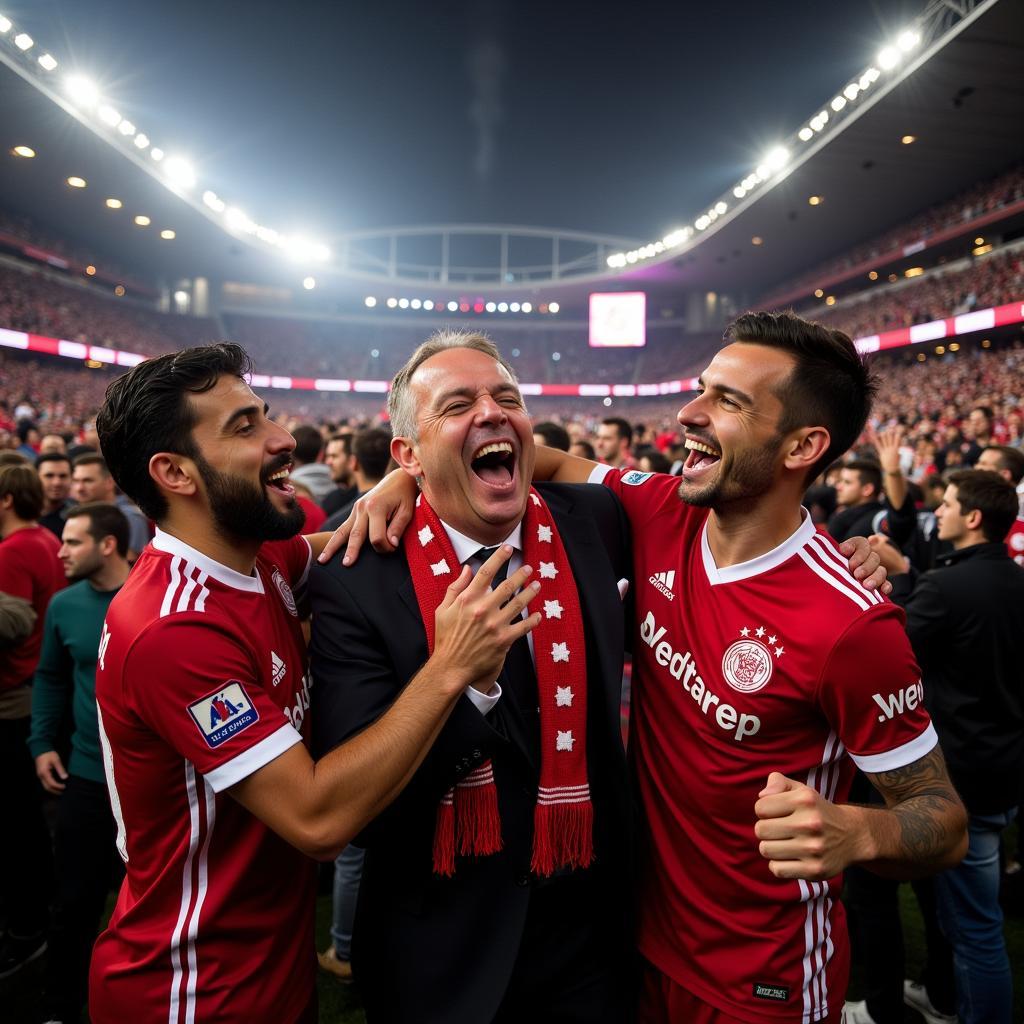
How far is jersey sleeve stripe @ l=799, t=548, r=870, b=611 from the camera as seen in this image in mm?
1643

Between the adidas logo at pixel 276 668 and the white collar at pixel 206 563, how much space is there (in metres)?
0.20

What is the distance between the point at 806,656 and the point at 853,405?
0.77 meters

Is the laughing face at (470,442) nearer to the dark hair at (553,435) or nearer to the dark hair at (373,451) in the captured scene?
the dark hair at (373,451)

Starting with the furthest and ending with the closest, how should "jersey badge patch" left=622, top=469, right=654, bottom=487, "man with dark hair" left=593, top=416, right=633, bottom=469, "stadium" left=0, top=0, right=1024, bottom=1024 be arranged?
"stadium" left=0, top=0, right=1024, bottom=1024, "man with dark hair" left=593, top=416, right=633, bottom=469, "jersey badge patch" left=622, top=469, right=654, bottom=487

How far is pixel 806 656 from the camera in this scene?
64.3 inches

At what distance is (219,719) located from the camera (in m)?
1.50

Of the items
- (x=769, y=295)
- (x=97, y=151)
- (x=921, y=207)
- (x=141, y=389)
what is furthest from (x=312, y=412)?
(x=141, y=389)

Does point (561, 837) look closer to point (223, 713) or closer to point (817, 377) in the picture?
point (223, 713)

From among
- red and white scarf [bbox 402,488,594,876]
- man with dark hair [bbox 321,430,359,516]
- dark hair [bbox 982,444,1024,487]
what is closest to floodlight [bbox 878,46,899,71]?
dark hair [bbox 982,444,1024,487]

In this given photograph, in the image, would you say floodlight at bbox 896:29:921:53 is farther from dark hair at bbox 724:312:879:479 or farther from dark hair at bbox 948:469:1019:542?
dark hair at bbox 724:312:879:479

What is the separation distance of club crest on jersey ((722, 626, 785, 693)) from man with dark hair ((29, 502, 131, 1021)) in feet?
8.38

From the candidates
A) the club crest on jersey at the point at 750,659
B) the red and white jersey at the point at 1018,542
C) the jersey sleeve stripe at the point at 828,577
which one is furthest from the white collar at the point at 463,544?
the red and white jersey at the point at 1018,542

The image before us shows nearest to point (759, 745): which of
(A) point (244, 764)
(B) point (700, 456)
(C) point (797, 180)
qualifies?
(B) point (700, 456)

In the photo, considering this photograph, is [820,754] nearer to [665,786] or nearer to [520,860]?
[665,786]
